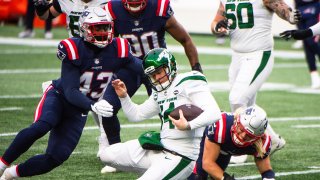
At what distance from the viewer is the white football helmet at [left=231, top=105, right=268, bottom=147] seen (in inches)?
244

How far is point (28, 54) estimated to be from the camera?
51.2 ft

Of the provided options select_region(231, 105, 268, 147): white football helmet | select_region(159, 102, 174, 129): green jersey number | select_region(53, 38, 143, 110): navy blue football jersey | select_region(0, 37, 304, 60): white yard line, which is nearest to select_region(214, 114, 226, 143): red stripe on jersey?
select_region(231, 105, 268, 147): white football helmet

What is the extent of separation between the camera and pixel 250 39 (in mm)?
8070

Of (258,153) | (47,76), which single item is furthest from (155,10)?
(47,76)

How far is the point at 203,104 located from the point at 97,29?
118 cm

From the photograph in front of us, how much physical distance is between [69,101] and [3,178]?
2.48 feet

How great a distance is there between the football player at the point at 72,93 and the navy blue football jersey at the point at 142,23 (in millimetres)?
879

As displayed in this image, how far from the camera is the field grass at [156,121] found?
24.5 feet

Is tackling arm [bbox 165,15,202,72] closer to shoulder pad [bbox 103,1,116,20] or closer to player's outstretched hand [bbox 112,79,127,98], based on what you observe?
shoulder pad [bbox 103,1,116,20]

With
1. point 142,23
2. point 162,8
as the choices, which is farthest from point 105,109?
point 162,8

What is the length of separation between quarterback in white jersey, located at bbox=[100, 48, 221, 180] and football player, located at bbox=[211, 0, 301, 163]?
2.00 metres

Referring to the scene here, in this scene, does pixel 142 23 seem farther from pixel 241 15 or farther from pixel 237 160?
pixel 237 160

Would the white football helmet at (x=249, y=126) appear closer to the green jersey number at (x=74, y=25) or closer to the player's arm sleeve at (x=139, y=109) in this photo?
the player's arm sleeve at (x=139, y=109)

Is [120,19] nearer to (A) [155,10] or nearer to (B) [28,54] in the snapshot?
(A) [155,10]
